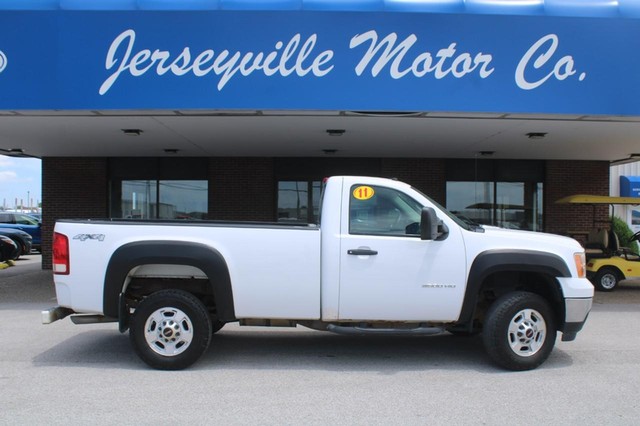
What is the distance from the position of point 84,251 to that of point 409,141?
785 cm

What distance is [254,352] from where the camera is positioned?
633 cm


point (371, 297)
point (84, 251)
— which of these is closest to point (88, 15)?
point (84, 251)

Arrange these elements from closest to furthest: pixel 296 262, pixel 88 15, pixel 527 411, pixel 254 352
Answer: pixel 527 411
pixel 296 262
pixel 254 352
pixel 88 15

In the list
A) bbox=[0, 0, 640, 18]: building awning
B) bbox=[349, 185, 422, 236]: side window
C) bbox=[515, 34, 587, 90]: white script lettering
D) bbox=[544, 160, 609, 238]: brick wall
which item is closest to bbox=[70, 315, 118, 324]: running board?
bbox=[349, 185, 422, 236]: side window

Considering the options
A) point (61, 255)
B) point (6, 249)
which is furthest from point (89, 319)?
point (6, 249)

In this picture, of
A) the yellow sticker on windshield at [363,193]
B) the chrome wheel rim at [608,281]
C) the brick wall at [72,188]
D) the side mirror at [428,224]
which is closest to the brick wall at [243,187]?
the brick wall at [72,188]

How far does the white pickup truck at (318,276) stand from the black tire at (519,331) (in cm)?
1

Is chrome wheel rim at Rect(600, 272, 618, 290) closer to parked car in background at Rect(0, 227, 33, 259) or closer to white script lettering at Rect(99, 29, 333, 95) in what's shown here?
white script lettering at Rect(99, 29, 333, 95)

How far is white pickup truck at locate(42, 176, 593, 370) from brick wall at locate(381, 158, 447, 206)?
29.6ft

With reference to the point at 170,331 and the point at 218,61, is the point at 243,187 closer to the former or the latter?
the point at 218,61

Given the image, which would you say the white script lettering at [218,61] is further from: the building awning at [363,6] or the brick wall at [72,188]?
the brick wall at [72,188]

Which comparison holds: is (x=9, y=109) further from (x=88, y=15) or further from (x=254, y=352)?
(x=254, y=352)

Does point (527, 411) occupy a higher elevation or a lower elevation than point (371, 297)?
lower

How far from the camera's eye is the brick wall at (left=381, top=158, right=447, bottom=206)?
14.6 m
